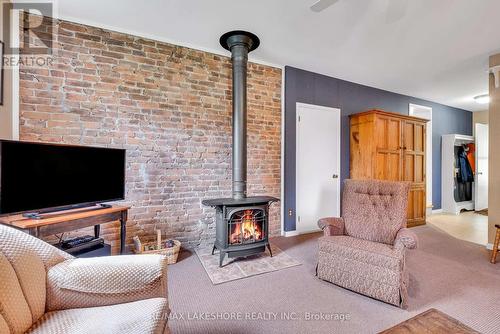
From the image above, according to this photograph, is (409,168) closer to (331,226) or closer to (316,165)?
(316,165)

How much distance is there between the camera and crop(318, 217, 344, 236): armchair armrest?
93.7 inches

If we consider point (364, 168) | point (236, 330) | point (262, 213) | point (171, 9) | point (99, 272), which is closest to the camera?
point (99, 272)

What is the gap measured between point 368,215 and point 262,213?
1103 mm

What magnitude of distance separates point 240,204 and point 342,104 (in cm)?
282

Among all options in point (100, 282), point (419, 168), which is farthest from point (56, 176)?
point (419, 168)

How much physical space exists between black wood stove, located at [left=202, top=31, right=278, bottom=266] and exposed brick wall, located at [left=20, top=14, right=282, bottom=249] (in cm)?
45

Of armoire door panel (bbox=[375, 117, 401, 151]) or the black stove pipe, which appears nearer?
the black stove pipe

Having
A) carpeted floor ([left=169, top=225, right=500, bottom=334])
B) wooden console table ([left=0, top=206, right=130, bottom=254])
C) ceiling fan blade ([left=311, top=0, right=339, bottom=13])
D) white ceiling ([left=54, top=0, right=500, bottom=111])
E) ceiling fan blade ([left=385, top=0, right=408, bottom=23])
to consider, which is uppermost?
white ceiling ([left=54, top=0, right=500, bottom=111])

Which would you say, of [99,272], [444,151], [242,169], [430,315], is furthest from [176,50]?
[444,151]

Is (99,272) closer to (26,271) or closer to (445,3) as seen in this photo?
(26,271)

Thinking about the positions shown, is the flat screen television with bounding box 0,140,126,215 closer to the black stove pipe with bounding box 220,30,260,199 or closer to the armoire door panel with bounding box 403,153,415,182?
the black stove pipe with bounding box 220,30,260,199

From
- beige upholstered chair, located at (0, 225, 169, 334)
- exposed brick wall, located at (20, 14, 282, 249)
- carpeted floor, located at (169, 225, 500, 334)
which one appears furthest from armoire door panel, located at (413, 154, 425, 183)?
beige upholstered chair, located at (0, 225, 169, 334)

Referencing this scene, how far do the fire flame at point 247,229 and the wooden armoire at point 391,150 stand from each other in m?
2.32

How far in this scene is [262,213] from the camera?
2.77m
